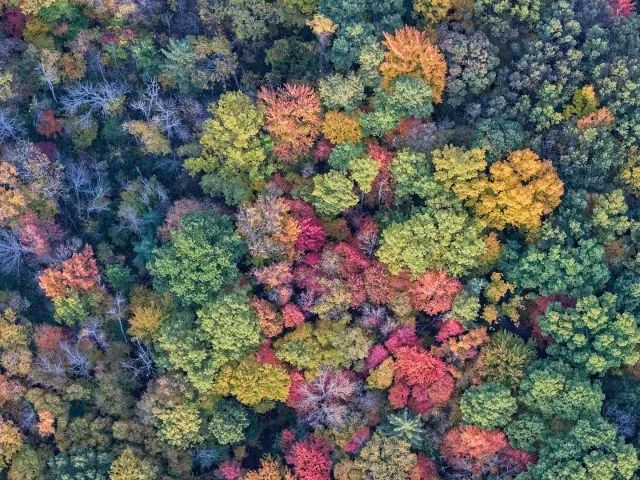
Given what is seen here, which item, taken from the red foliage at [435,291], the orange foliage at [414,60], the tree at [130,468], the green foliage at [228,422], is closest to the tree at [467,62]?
the orange foliage at [414,60]

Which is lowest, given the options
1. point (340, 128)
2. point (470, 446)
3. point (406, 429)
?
point (406, 429)

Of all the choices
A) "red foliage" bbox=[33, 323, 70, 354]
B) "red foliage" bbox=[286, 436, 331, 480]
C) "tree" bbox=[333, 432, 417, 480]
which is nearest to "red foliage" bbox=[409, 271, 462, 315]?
"tree" bbox=[333, 432, 417, 480]

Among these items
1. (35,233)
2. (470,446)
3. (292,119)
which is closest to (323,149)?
(292,119)

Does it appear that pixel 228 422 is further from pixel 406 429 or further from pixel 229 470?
pixel 406 429

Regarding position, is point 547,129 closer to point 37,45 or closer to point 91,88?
point 91,88

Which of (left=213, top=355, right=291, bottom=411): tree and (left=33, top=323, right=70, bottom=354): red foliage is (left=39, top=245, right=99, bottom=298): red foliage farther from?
(left=213, top=355, right=291, bottom=411): tree

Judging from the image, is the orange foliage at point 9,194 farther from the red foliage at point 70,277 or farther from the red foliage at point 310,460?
the red foliage at point 310,460
